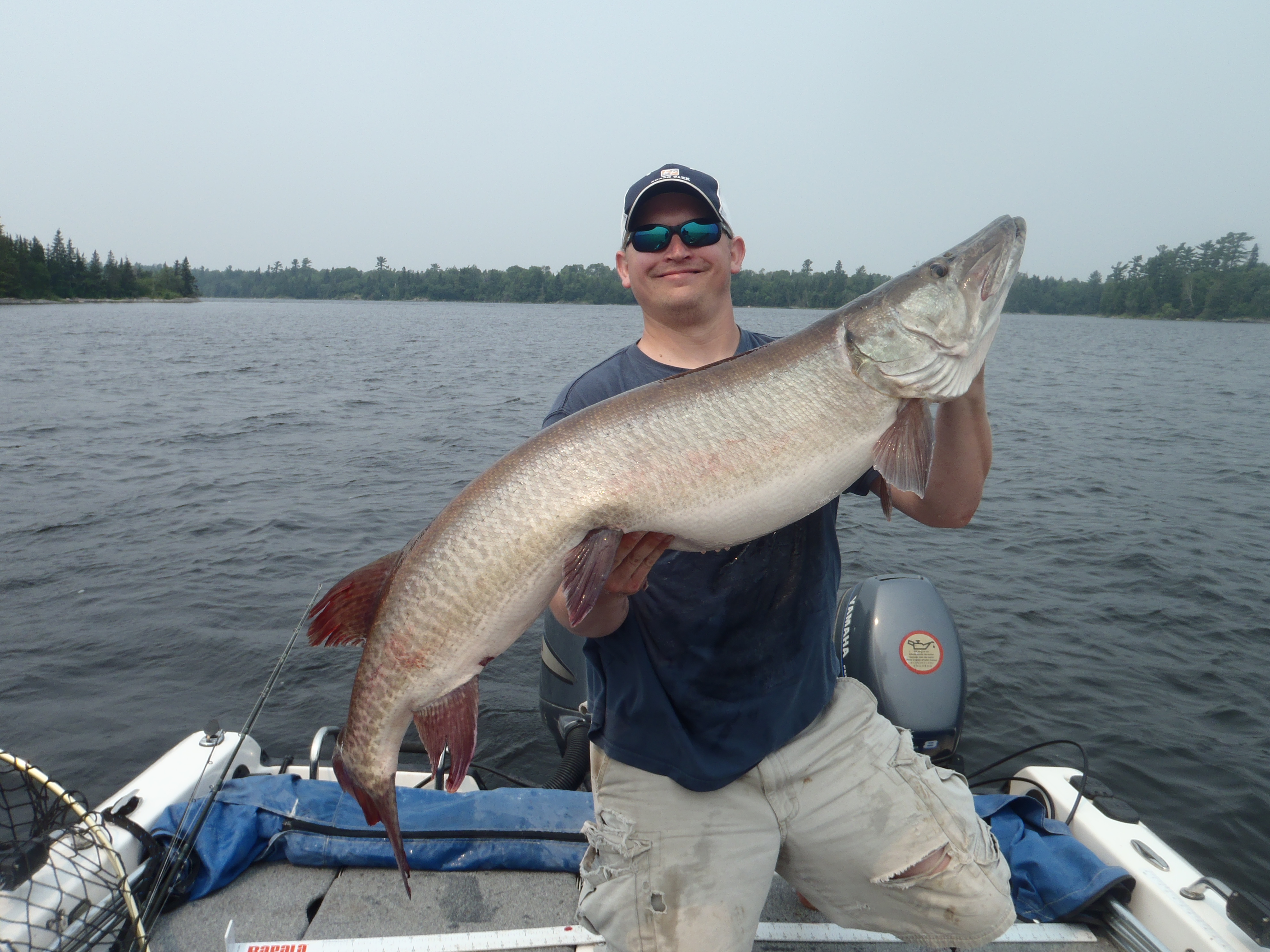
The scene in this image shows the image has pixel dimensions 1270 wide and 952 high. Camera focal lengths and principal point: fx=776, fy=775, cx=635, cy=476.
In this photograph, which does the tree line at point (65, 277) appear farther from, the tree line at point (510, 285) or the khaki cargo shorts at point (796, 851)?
the khaki cargo shorts at point (796, 851)

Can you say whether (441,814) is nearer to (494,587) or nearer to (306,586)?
(494,587)

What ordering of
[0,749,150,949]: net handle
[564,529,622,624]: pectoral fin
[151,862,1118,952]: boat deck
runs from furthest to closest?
[151,862,1118,952]: boat deck
[0,749,150,949]: net handle
[564,529,622,624]: pectoral fin

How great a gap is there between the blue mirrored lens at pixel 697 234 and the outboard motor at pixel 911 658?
6.87ft

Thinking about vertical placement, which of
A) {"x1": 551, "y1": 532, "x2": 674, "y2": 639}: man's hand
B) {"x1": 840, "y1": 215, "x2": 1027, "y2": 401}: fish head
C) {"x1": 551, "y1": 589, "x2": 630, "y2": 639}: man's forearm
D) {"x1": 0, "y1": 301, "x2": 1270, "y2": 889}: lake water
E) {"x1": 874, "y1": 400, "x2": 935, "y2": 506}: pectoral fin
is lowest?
{"x1": 0, "y1": 301, "x2": 1270, "y2": 889}: lake water

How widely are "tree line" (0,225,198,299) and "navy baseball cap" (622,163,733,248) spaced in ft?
329

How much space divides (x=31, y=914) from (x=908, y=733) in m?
3.08

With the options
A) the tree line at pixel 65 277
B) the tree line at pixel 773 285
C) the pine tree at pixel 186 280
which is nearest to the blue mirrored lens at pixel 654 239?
the tree line at pixel 773 285

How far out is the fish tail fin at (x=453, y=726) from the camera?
7.25ft

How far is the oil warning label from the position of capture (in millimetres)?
3977

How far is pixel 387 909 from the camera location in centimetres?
301

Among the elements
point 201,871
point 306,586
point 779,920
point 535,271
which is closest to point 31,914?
point 201,871

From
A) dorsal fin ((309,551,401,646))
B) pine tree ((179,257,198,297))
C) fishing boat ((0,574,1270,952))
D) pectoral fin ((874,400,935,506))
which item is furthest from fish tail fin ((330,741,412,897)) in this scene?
pine tree ((179,257,198,297))

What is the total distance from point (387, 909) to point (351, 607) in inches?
57.8

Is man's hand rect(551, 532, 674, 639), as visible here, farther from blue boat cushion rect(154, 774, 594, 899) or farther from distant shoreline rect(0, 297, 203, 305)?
distant shoreline rect(0, 297, 203, 305)
